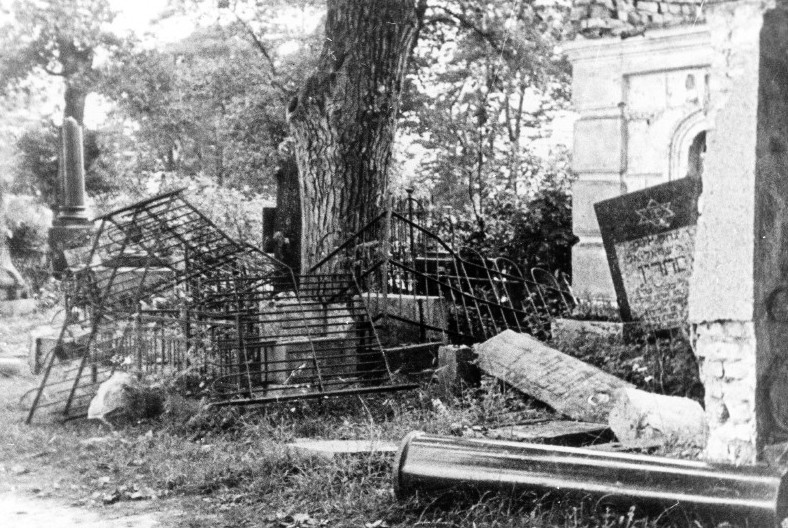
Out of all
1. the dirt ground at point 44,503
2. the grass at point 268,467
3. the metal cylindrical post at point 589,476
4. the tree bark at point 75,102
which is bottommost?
the dirt ground at point 44,503

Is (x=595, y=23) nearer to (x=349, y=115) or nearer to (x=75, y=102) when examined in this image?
(x=349, y=115)

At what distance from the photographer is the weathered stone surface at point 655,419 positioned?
5.78 meters

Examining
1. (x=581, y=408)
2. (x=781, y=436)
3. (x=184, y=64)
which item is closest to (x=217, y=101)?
(x=184, y=64)

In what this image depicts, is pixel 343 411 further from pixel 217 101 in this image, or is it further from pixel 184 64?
pixel 184 64

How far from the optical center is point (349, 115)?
31.3ft

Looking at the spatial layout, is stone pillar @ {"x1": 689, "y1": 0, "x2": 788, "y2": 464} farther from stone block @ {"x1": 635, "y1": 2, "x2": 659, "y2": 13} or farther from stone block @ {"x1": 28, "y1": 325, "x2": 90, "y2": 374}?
stone block @ {"x1": 28, "y1": 325, "x2": 90, "y2": 374}

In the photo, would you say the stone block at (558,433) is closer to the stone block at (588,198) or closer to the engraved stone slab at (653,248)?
the engraved stone slab at (653,248)

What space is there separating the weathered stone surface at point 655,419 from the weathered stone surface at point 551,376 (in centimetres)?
67

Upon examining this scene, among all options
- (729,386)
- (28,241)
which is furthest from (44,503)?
(28,241)

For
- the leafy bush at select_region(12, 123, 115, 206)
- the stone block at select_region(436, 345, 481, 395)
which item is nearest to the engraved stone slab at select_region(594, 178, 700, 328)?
the stone block at select_region(436, 345, 481, 395)

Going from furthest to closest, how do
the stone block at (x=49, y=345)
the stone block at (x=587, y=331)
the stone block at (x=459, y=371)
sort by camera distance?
the stone block at (x=49, y=345), the stone block at (x=587, y=331), the stone block at (x=459, y=371)

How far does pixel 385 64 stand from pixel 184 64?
7.57 metres

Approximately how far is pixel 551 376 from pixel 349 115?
146 inches

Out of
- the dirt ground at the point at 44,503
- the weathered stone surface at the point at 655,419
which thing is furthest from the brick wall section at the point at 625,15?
the dirt ground at the point at 44,503
